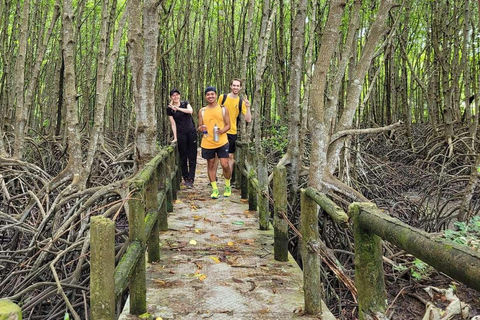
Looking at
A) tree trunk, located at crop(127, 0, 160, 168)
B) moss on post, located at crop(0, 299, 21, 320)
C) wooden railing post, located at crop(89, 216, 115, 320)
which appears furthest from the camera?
tree trunk, located at crop(127, 0, 160, 168)

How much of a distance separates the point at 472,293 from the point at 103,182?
4354 mm

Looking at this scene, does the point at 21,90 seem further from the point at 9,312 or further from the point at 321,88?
the point at 9,312

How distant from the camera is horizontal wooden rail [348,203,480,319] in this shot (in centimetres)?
89

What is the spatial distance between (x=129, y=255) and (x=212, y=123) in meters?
3.24

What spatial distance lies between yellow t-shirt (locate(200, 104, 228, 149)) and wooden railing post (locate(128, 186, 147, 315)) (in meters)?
2.92

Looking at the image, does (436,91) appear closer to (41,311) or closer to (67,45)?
(67,45)

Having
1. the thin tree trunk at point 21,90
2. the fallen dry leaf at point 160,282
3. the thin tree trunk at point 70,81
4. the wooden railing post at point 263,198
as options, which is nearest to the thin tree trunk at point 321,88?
the wooden railing post at point 263,198

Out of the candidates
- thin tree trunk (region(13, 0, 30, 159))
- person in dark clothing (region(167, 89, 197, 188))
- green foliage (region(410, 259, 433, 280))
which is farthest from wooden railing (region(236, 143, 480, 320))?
thin tree trunk (region(13, 0, 30, 159))

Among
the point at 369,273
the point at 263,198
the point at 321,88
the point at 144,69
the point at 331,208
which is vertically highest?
the point at 144,69

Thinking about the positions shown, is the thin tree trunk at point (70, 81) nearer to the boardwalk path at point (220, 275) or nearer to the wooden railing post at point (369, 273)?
the boardwalk path at point (220, 275)

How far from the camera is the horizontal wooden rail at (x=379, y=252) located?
2.92 feet

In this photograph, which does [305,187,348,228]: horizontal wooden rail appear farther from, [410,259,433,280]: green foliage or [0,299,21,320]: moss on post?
[410,259,433,280]: green foliage

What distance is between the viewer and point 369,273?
4.93 feet

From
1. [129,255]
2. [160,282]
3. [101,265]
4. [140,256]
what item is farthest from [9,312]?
[160,282]
